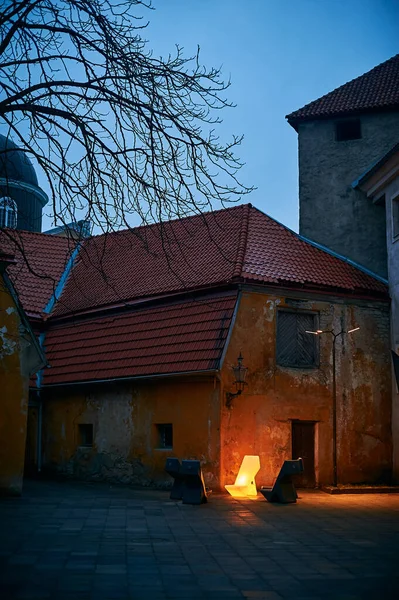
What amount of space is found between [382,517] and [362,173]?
14.0 m

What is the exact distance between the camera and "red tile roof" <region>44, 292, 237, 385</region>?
798 inches

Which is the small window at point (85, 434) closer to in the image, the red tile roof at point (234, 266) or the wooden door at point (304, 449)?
the red tile roof at point (234, 266)

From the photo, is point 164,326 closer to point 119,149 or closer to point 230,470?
point 230,470

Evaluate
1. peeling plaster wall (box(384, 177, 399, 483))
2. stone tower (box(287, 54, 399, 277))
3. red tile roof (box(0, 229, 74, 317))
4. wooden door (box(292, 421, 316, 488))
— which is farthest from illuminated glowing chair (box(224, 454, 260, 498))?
red tile roof (box(0, 229, 74, 317))

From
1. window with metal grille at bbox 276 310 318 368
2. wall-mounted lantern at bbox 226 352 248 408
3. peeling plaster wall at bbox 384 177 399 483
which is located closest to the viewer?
wall-mounted lantern at bbox 226 352 248 408

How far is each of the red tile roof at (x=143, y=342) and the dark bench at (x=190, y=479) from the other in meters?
3.46

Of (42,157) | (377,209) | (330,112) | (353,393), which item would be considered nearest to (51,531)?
(42,157)

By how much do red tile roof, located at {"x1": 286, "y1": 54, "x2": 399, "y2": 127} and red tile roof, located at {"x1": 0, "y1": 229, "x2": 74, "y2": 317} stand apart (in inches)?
363

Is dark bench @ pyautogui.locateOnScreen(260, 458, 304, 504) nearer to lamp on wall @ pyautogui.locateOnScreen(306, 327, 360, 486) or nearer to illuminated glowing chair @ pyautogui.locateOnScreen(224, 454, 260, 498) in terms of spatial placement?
illuminated glowing chair @ pyautogui.locateOnScreen(224, 454, 260, 498)

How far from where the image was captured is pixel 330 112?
25812 millimetres

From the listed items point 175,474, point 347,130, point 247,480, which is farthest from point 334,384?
point 347,130

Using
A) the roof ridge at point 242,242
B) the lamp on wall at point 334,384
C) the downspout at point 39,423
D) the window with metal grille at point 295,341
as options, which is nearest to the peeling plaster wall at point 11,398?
the roof ridge at point 242,242

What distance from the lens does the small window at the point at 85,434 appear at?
2356 centimetres

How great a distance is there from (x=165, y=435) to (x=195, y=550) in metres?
11.6
